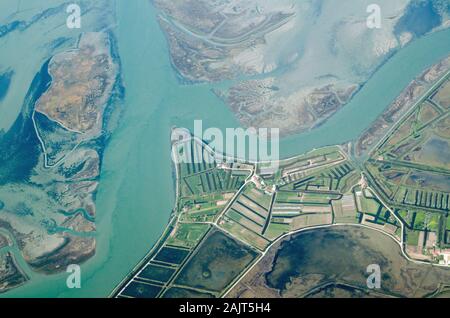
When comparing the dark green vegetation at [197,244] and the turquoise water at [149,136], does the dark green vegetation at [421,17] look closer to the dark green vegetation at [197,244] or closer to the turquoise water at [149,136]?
the turquoise water at [149,136]

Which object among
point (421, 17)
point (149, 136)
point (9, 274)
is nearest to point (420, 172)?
point (421, 17)

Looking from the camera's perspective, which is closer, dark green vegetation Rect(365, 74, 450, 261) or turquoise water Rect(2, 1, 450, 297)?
dark green vegetation Rect(365, 74, 450, 261)

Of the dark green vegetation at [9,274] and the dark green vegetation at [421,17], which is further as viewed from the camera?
the dark green vegetation at [421,17]

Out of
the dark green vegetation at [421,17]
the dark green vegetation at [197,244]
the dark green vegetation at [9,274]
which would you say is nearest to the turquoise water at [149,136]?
the dark green vegetation at [9,274]

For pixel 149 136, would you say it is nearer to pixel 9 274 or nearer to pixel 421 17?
pixel 9 274

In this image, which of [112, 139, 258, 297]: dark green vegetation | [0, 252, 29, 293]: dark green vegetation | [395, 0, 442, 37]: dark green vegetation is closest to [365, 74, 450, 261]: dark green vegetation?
[395, 0, 442, 37]: dark green vegetation

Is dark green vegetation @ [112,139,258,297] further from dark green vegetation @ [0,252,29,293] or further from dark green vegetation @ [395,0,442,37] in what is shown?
dark green vegetation @ [395,0,442,37]

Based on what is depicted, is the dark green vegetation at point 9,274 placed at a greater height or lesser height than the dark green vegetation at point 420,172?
lesser

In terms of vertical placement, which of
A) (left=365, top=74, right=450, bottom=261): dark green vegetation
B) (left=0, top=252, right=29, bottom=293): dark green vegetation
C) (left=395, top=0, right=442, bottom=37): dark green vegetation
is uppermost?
(left=395, top=0, right=442, bottom=37): dark green vegetation

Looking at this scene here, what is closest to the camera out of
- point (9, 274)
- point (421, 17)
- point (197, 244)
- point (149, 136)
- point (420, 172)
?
point (197, 244)
